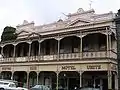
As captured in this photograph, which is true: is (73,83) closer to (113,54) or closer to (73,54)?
(73,54)

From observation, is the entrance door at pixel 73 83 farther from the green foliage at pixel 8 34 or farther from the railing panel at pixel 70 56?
the green foliage at pixel 8 34

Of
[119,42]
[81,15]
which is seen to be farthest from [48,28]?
[119,42]

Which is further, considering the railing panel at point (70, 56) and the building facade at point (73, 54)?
the railing panel at point (70, 56)

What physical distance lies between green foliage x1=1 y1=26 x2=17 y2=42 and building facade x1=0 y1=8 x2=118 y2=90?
1867 millimetres

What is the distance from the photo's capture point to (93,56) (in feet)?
83.9

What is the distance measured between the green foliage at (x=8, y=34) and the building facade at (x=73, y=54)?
1867mm

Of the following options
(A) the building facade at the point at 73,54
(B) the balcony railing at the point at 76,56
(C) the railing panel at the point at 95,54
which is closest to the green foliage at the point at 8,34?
(A) the building facade at the point at 73,54

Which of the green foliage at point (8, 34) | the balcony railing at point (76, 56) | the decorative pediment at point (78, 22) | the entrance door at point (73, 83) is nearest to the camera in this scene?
the balcony railing at point (76, 56)

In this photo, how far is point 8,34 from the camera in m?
39.0

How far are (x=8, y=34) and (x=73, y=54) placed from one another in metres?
15.5

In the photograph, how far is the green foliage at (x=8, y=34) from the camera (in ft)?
124

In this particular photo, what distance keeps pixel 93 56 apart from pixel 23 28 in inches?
654

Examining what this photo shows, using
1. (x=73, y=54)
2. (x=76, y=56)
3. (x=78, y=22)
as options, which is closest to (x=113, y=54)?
(x=76, y=56)

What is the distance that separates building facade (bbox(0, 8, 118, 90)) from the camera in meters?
25.2
